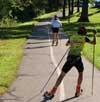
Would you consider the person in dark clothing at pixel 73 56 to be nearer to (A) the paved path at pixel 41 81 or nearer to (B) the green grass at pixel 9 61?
(A) the paved path at pixel 41 81

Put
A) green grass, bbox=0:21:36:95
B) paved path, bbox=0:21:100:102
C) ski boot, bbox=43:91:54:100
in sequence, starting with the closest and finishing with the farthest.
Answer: ski boot, bbox=43:91:54:100 < paved path, bbox=0:21:100:102 < green grass, bbox=0:21:36:95

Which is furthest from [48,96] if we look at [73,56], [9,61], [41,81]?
[9,61]

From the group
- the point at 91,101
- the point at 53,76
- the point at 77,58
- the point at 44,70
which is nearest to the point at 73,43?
the point at 77,58

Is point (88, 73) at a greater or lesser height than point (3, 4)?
lesser

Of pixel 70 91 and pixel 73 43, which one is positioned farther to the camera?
pixel 70 91

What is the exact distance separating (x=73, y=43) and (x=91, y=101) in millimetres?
1660

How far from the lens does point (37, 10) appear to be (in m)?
89.1

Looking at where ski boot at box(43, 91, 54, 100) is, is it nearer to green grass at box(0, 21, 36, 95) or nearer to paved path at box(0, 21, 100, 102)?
paved path at box(0, 21, 100, 102)

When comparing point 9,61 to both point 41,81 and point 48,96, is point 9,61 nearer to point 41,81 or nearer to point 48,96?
point 41,81

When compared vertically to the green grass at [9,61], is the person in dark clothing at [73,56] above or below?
above

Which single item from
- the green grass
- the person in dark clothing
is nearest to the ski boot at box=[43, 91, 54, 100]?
the person in dark clothing

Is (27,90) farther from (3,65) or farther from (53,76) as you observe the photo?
(3,65)

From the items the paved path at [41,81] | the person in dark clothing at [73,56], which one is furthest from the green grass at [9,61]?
the person in dark clothing at [73,56]

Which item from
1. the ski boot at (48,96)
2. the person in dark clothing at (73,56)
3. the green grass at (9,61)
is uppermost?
the person in dark clothing at (73,56)
